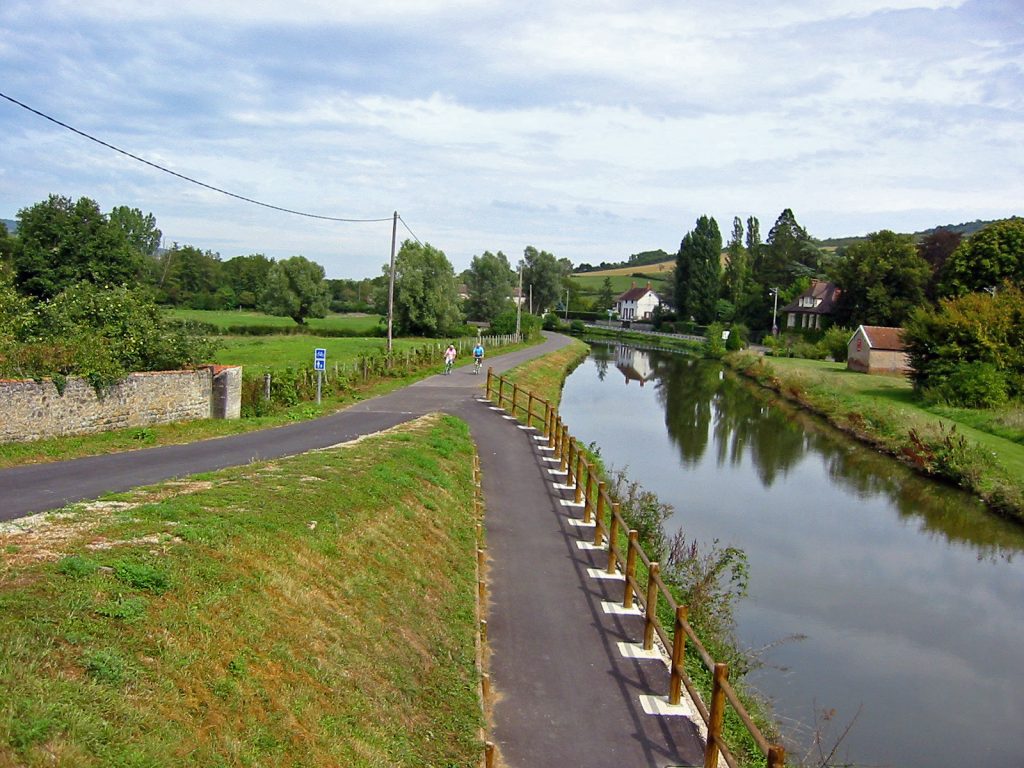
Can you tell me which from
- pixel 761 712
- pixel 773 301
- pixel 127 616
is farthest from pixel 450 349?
pixel 773 301

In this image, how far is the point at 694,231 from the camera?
99562mm

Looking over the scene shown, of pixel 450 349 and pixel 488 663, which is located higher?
pixel 450 349

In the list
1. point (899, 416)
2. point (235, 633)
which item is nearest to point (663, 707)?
point (235, 633)

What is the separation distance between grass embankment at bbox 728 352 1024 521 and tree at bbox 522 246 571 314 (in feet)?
221

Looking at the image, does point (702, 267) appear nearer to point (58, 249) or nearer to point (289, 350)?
point (289, 350)

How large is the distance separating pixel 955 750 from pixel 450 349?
30.0 m

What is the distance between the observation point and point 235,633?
6.94 meters

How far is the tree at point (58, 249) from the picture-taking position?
188ft

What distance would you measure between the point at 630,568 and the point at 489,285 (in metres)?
89.4

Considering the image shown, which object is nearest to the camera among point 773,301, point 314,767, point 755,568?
point 314,767

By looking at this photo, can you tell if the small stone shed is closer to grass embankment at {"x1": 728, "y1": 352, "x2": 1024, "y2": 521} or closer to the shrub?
grass embankment at {"x1": 728, "y1": 352, "x2": 1024, "y2": 521}

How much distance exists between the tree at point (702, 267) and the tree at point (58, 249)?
6236 centimetres

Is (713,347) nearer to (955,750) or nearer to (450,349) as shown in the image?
(450,349)

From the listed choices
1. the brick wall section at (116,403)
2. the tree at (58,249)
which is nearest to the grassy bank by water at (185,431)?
the brick wall section at (116,403)
